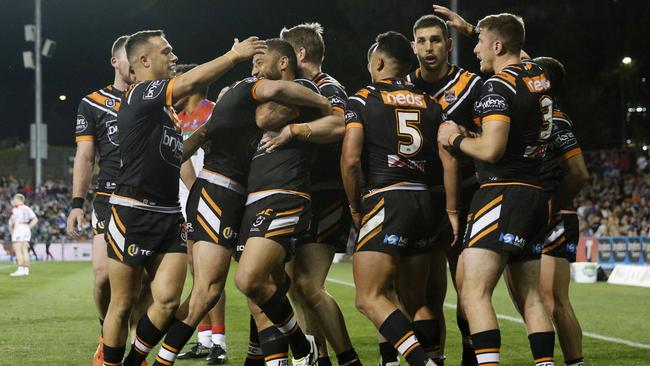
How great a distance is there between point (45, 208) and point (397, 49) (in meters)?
40.4

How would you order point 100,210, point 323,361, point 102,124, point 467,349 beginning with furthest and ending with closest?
point 102,124 → point 100,210 → point 467,349 → point 323,361

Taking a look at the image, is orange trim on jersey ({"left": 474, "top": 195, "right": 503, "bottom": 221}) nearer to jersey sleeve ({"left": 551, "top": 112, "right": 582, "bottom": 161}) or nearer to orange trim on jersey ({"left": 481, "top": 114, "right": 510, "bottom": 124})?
orange trim on jersey ({"left": 481, "top": 114, "right": 510, "bottom": 124})

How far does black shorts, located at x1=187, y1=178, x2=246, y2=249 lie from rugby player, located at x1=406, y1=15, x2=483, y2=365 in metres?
1.47

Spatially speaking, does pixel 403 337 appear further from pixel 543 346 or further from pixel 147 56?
pixel 147 56

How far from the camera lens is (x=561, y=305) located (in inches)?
274

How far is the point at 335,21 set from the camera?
45.0 m

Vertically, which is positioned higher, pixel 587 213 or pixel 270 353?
pixel 270 353

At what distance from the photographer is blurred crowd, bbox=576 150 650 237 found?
26.8 metres

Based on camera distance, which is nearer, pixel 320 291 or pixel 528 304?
pixel 528 304

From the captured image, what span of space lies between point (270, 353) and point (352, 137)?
1.63m

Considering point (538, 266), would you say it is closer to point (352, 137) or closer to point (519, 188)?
point (519, 188)

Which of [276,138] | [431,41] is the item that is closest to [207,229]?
[276,138]

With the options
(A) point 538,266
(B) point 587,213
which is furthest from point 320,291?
(B) point 587,213

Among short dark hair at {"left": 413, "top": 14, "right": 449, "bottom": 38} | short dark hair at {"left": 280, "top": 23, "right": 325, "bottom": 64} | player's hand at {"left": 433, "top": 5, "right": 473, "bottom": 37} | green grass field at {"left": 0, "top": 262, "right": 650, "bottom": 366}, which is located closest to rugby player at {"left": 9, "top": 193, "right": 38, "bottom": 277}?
green grass field at {"left": 0, "top": 262, "right": 650, "bottom": 366}
